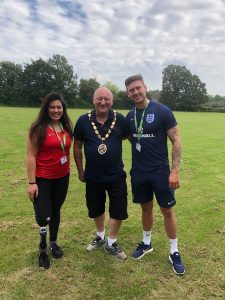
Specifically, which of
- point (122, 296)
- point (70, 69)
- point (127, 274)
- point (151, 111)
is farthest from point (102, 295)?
point (70, 69)

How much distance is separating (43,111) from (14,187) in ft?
14.3

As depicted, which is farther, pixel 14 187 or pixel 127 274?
pixel 14 187

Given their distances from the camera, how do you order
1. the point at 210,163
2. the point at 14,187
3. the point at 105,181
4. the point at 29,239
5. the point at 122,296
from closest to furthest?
1. the point at 122,296
2. the point at 105,181
3. the point at 29,239
4. the point at 14,187
5. the point at 210,163

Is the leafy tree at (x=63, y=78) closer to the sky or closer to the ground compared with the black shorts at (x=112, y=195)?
closer to the sky

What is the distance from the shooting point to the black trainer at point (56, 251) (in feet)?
16.4

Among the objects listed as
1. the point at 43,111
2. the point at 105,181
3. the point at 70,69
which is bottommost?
the point at 105,181

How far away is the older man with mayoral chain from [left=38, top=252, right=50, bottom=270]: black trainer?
92 centimetres

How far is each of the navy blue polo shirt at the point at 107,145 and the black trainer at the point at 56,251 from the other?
3.78ft

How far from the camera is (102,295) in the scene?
4102 millimetres

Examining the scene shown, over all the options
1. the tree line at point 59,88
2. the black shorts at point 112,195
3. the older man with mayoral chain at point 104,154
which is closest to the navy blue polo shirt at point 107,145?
the older man with mayoral chain at point 104,154

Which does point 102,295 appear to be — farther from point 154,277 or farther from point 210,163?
point 210,163

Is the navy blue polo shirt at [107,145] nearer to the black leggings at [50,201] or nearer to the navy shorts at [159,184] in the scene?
the navy shorts at [159,184]

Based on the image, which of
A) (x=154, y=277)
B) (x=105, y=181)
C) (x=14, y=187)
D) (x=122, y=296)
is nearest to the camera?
(x=122, y=296)

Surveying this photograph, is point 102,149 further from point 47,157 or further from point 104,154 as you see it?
point 47,157
